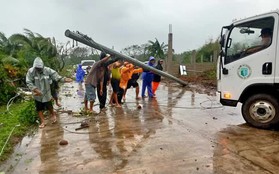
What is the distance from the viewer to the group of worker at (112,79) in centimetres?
889

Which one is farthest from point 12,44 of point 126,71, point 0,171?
point 0,171

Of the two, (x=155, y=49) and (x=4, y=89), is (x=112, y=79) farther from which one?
(x=155, y=49)

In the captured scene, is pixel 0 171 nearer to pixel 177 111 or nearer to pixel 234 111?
pixel 177 111

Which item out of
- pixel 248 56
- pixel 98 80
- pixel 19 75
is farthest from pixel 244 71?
pixel 19 75

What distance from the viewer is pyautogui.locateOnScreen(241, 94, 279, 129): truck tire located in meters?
6.62

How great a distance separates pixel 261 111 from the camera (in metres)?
6.80

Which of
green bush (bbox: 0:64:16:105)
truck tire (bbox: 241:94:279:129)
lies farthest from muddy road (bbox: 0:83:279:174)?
green bush (bbox: 0:64:16:105)

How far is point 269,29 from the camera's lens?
6477mm

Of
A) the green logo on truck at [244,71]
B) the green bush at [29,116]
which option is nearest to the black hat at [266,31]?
the green logo on truck at [244,71]

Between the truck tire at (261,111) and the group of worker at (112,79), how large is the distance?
4.13m

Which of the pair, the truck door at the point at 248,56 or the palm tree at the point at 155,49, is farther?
the palm tree at the point at 155,49

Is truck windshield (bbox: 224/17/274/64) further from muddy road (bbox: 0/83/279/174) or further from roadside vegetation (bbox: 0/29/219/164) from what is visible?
roadside vegetation (bbox: 0/29/219/164)

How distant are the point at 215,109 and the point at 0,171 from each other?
652 cm

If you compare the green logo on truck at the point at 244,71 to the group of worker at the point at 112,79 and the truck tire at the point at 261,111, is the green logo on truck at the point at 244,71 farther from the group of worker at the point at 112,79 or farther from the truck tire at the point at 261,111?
the group of worker at the point at 112,79
